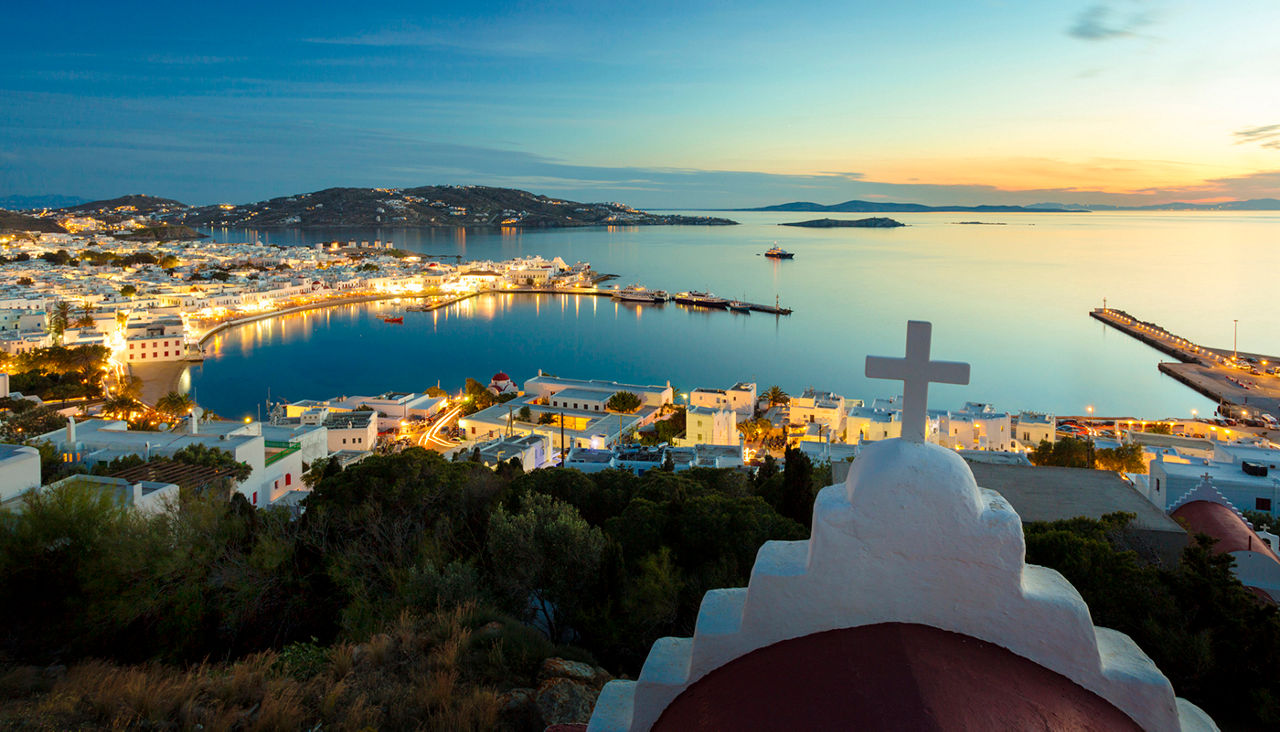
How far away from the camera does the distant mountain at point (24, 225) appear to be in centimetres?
7691

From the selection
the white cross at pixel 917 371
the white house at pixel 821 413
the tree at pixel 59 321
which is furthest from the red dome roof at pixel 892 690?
the tree at pixel 59 321

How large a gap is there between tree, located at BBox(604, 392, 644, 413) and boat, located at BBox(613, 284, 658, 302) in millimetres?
28950

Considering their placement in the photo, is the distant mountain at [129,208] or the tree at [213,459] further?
the distant mountain at [129,208]

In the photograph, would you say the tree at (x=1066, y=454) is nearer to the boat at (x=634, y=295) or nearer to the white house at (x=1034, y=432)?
the white house at (x=1034, y=432)

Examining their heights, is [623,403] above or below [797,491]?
below

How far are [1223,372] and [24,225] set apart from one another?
105718 mm

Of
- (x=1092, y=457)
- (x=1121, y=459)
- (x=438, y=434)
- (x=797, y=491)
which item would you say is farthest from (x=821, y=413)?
(x=797, y=491)

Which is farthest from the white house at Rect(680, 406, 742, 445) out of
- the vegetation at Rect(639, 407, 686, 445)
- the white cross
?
the white cross

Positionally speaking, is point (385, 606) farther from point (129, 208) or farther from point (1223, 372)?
point (129, 208)

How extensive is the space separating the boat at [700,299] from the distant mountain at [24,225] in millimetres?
71424

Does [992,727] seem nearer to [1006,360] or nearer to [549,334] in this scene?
[1006,360]

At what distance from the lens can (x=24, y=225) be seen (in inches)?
3174

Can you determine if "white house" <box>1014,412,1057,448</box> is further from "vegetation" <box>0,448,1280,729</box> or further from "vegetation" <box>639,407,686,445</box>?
"vegetation" <box>0,448,1280,729</box>

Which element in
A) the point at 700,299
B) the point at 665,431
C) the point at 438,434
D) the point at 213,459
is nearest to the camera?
the point at 213,459
